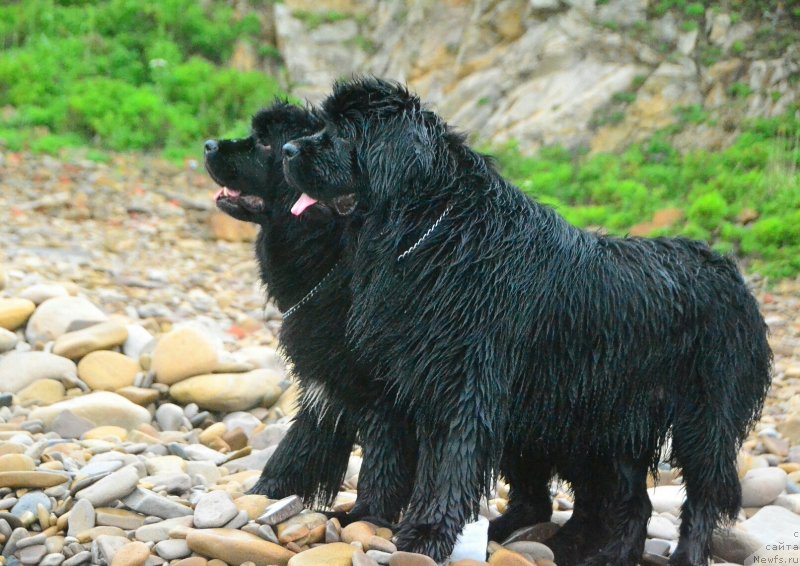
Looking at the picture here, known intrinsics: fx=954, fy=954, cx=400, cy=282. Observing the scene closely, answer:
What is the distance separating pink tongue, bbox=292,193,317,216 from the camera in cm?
426

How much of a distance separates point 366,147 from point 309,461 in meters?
1.56

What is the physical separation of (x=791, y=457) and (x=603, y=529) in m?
2.38

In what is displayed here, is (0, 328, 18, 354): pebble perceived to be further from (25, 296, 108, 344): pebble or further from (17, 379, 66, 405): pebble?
(17, 379, 66, 405): pebble

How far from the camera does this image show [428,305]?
395 centimetres

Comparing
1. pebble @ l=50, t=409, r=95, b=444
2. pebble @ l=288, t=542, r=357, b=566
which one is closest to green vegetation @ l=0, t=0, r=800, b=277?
pebble @ l=50, t=409, r=95, b=444

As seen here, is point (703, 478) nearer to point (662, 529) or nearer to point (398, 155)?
point (662, 529)

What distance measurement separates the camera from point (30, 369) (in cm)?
681

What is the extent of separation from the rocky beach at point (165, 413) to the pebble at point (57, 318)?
13mm

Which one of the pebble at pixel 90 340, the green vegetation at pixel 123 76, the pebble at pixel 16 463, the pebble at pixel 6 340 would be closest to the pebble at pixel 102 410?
the pebble at pixel 90 340

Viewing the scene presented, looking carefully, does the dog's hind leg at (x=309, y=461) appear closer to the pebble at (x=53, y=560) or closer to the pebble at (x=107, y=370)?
the pebble at (x=53, y=560)

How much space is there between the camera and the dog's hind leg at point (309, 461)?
15.0 feet

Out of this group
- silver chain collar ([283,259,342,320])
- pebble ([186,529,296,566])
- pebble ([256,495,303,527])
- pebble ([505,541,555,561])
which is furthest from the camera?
silver chain collar ([283,259,342,320])

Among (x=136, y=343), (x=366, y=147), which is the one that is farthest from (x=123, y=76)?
(x=366, y=147)

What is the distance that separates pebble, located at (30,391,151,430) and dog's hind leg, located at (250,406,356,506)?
1.90m
